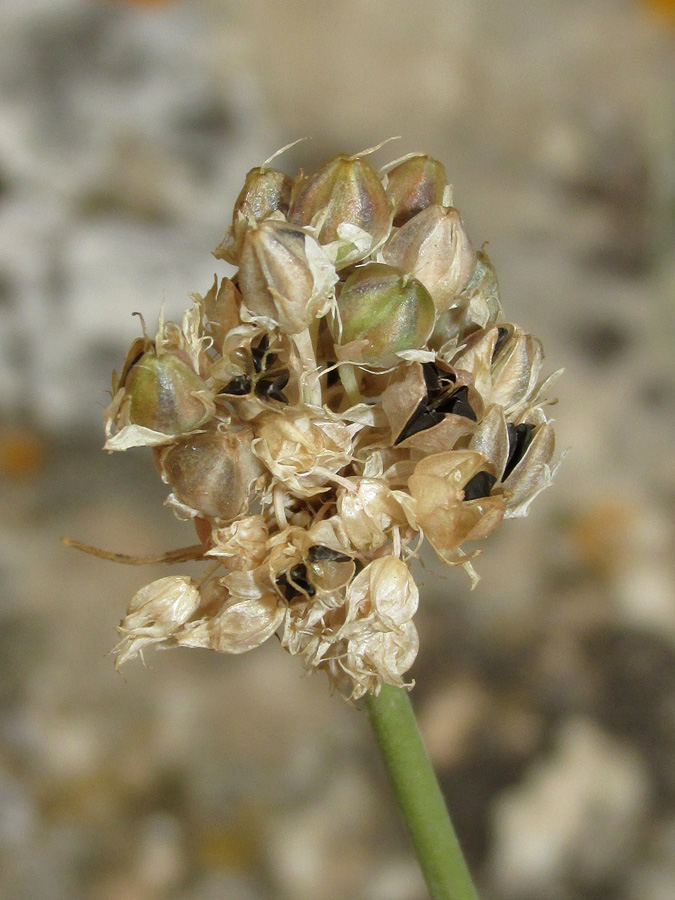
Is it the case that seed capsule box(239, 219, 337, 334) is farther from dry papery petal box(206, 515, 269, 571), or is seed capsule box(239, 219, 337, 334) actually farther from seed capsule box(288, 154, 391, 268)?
dry papery petal box(206, 515, 269, 571)

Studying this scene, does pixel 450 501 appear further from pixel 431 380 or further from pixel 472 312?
pixel 472 312

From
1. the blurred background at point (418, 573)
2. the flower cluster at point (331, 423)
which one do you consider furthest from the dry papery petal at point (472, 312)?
the blurred background at point (418, 573)

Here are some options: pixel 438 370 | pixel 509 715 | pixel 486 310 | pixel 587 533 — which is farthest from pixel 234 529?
pixel 587 533

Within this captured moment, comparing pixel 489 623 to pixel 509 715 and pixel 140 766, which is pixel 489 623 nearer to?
pixel 509 715

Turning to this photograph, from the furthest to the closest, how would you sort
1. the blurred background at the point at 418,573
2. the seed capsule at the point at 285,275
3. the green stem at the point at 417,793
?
the blurred background at the point at 418,573
the green stem at the point at 417,793
the seed capsule at the point at 285,275

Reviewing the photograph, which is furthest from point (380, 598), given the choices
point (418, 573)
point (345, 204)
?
point (418, 573)

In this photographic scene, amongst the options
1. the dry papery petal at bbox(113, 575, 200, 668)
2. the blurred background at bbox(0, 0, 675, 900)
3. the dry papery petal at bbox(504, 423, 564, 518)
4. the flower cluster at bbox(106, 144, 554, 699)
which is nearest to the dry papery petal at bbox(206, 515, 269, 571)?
the flower cluster at bbox(106, 144, 554, 699)

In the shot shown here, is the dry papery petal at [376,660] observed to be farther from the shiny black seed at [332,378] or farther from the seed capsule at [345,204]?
the seed capsule at [345,204]
